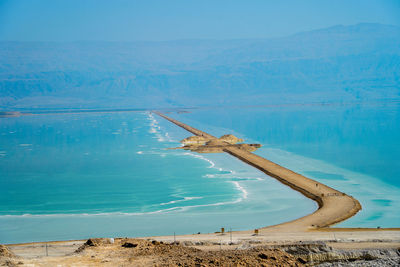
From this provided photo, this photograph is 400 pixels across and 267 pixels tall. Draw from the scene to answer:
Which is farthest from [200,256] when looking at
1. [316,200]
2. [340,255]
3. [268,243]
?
[316,200]

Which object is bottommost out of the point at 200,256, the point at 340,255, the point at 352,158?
the point at 352,158

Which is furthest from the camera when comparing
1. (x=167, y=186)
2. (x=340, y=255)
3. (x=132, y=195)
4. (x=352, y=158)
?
(x=352, y=158)

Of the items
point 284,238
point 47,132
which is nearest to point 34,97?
point 47,132

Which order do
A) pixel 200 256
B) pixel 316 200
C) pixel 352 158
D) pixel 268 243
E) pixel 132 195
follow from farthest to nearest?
pixel 352 158
pixel 132 195
pixel 316 200
pixel 268 243
pixel 200 256

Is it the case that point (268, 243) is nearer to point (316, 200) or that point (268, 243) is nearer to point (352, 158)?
point (316, 200)

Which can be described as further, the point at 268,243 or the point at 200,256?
the point at 268,243

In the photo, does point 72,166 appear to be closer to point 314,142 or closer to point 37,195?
point 37,195

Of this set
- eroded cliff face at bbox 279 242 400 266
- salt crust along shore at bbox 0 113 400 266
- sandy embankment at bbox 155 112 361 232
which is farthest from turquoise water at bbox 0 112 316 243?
eroded cliff face at bbox 279 242 400 266

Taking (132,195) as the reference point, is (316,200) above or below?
above
